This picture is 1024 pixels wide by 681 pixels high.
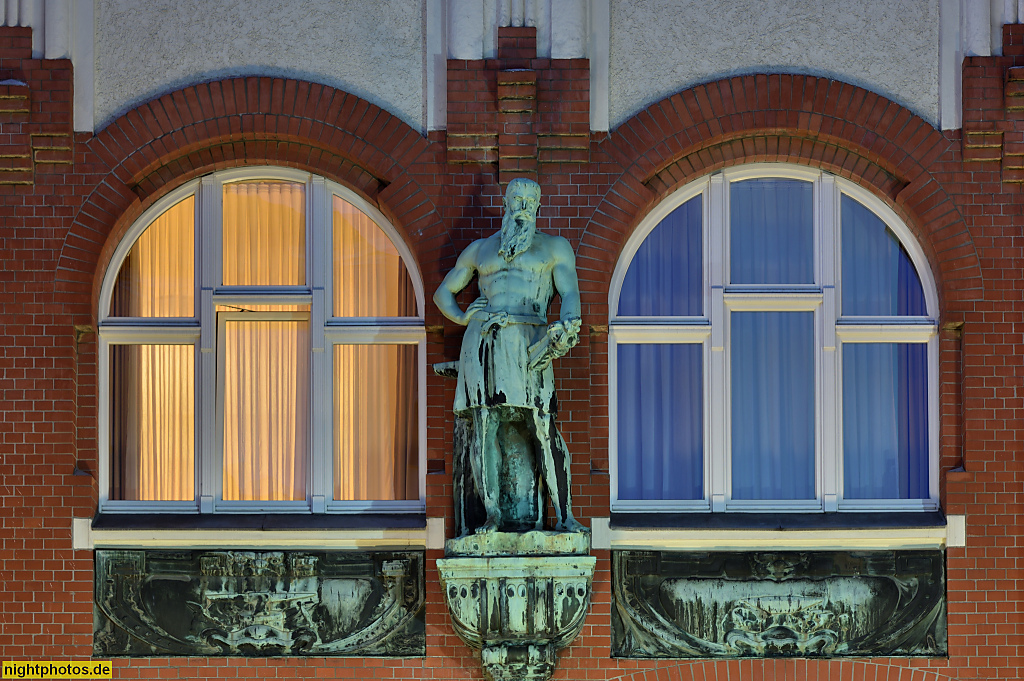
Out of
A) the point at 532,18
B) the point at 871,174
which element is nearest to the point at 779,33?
the point at 871,174

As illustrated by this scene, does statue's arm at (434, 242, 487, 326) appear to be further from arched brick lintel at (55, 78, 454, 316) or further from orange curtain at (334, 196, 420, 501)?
orange curtain at (334, 196, 420, 501)

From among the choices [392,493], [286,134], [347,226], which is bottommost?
[392,493]

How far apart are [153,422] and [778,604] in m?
4.61

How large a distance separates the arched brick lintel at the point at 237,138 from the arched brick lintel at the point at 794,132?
1348 mm

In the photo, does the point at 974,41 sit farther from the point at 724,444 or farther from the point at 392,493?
the point at 392,493

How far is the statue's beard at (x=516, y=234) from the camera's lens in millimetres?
7184

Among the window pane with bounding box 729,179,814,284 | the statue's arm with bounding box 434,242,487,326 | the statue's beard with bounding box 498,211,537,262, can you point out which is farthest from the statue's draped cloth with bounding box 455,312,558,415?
the window pane with bounding box 729,179,814,284

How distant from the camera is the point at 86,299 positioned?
7891mm

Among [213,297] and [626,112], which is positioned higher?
[626,112]

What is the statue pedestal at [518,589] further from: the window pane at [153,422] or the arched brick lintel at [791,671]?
the window pane at [153,422]

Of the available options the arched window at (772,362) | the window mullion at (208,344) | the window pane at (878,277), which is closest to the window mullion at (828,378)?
the arched window at (772,362)

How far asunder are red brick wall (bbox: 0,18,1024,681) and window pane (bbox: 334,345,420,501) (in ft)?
1.26

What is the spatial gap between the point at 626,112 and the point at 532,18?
936mm

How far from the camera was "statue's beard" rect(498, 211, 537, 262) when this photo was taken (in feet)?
23.6
